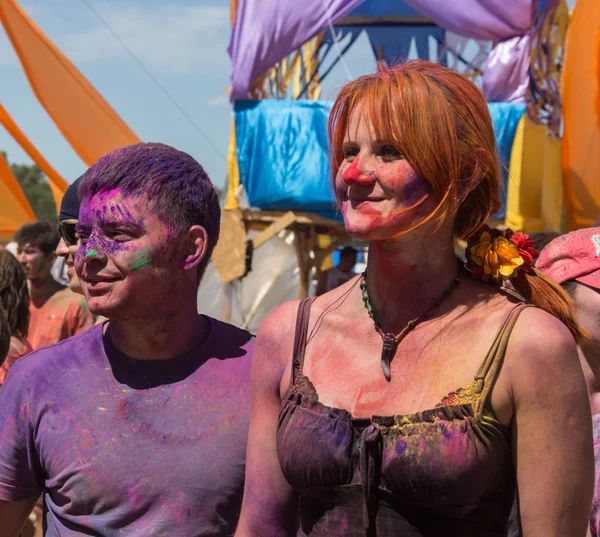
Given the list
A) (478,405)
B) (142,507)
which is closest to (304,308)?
(478,405)

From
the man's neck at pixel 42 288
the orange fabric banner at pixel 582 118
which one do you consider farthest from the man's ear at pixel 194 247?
the orange fabric banner at pixel 582 118

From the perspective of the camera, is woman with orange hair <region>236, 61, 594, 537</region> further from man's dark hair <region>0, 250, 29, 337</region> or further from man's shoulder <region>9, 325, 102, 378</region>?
man's dark hair <region>0, 250, 29, 337</region>

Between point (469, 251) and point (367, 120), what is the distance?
35cm

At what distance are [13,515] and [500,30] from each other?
762 cm

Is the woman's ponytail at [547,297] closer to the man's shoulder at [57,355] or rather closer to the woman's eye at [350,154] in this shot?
the woman's eye at [350,154]

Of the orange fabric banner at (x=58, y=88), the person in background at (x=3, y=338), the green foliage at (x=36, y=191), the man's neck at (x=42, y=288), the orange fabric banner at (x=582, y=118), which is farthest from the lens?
the green foliage at (x=36, y=191)

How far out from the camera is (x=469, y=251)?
1.78 metres

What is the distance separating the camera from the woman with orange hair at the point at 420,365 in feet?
5.11

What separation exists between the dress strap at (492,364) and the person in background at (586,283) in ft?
3.00

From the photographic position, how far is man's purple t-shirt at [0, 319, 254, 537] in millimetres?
2107

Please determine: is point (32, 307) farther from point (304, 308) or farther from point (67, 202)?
point (304, 308)

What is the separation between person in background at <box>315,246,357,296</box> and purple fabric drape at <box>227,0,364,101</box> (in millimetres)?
2774

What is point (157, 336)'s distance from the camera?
7.38 feet

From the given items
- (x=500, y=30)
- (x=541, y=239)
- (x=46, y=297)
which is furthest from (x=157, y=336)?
(x=500, y=30)
